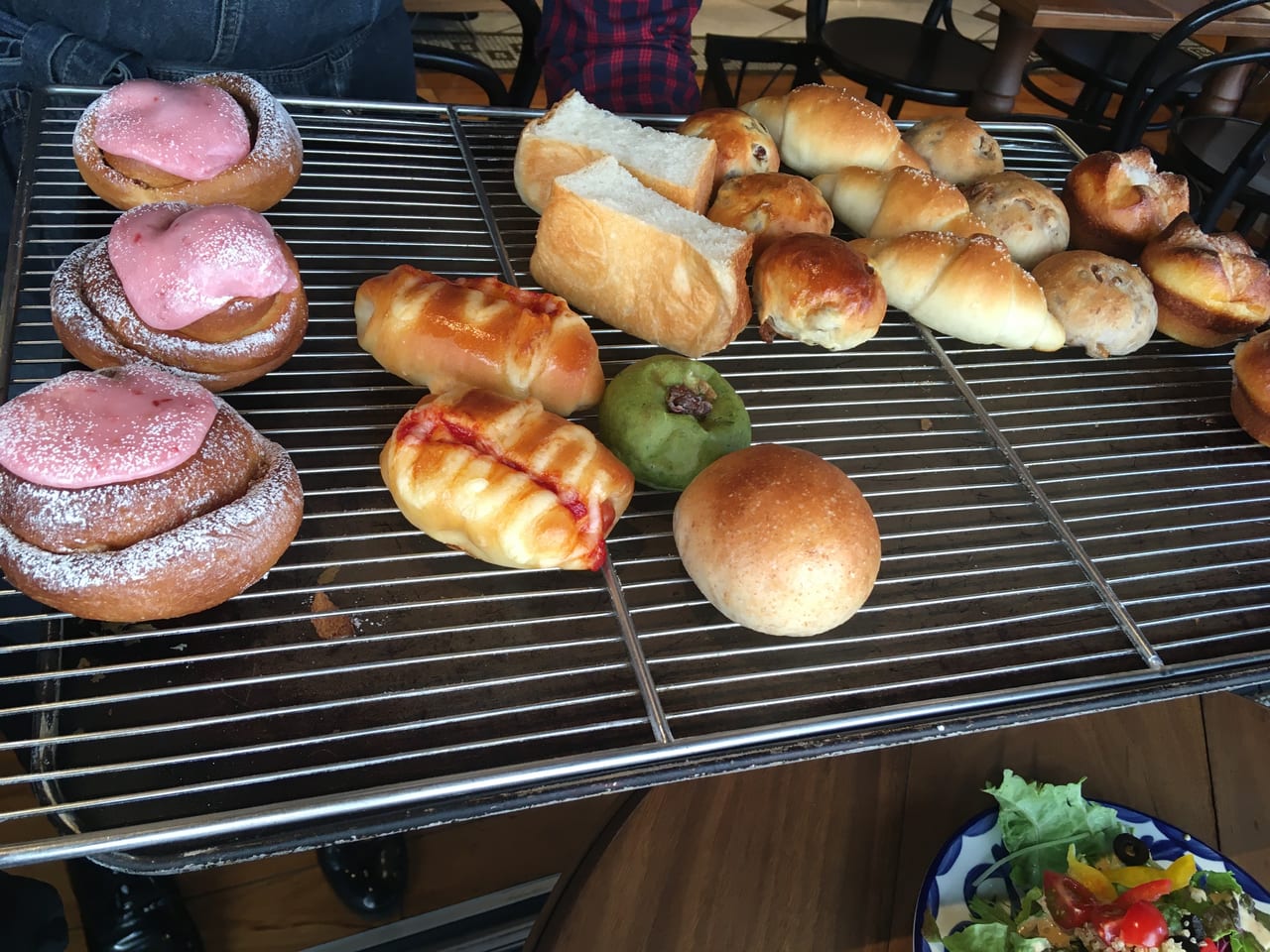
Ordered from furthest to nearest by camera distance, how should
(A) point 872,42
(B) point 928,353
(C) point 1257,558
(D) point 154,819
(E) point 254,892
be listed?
(A) point 872,42
(E) point 254,892
(B) point 928,353
(C) point 1257,558
(D) point 154,819

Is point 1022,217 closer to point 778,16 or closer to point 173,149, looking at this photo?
point 173,149

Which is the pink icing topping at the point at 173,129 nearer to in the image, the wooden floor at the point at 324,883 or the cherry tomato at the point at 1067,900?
the wooden floor at the point at 324,883

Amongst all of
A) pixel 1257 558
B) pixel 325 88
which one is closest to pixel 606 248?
pixel 325 88

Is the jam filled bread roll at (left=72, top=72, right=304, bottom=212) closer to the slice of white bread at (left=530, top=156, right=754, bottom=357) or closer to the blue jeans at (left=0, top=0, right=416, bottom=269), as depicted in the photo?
the blue jeans at (left=0, top=0, right=416, bottom=269)

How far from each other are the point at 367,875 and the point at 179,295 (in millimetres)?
1375

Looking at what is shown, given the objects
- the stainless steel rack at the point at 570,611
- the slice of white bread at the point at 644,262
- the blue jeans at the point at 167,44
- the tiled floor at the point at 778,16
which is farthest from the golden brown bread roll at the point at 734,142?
the tiled floor at the point at 778,16

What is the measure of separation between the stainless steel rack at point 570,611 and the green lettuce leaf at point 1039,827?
12.1 inches

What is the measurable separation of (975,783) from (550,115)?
1.53 m

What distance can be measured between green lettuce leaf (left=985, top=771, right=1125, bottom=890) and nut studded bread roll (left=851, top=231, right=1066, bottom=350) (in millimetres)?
827

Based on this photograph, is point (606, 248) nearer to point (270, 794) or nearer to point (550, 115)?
point (550, 115)

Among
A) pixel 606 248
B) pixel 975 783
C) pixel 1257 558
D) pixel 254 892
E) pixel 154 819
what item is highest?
pixel 606 248

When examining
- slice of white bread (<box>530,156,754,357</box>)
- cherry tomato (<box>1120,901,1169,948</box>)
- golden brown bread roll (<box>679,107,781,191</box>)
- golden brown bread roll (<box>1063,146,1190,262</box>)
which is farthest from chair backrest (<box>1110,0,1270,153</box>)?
cherry tomato (<box>1120,901,1169,948</box>)

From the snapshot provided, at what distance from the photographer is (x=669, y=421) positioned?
1438 mm

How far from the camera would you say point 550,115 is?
1.90 metres
